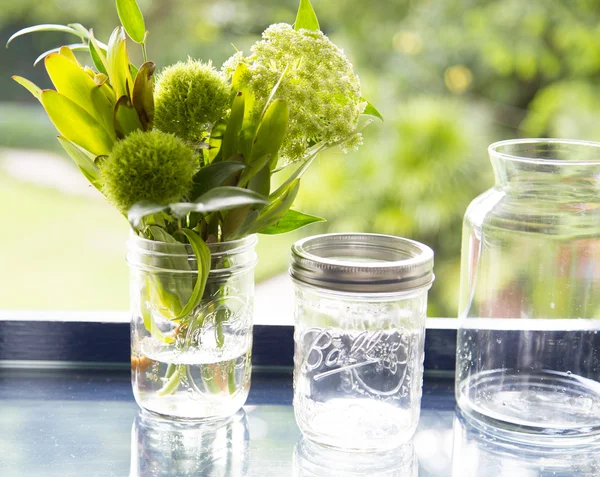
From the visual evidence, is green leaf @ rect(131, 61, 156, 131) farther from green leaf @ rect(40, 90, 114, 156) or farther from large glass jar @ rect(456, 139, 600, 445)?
large glass jar @ rect(456, 139, 600, 445)

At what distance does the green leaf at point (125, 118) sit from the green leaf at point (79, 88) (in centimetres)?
2

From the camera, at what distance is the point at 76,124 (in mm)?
478

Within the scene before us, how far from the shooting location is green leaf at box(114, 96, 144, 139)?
0.46m

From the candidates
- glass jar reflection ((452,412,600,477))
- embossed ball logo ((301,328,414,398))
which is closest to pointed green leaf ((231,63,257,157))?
embossed ball logo ((301,328,414,398))

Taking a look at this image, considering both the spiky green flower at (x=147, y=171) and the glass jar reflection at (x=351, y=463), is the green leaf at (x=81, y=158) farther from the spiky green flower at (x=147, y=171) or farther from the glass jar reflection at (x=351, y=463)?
the glass jar reflection at (x=351, y=463)

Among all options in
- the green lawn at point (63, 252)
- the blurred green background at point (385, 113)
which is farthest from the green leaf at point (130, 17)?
the green lawn at point (63, 252)

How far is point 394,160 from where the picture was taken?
1.83 metres

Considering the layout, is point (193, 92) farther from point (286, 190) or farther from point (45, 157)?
point (45, 157)

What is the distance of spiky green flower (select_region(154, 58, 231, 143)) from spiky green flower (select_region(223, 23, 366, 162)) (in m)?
0.02

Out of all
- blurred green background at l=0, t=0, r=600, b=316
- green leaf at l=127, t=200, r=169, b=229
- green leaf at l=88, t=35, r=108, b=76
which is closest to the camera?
green leaf at l=127, t=200, r=169, b=229

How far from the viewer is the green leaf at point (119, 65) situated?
1.53 ft

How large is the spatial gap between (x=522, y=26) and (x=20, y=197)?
1.78 m

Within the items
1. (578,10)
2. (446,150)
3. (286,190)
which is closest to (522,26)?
(578,10)

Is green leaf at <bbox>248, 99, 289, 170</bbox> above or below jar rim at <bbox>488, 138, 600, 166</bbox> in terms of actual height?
Result: above
